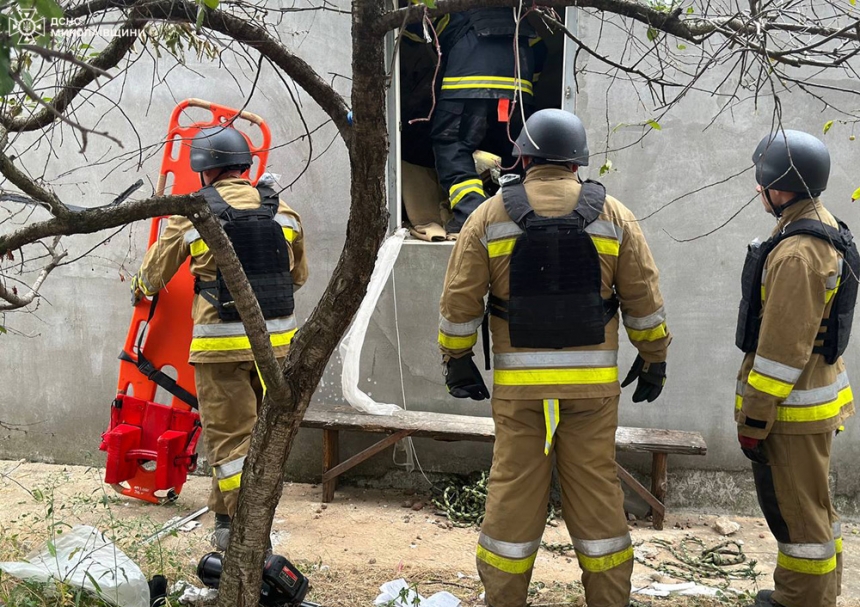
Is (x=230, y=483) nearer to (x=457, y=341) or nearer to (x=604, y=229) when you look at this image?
(x=457, y=341)

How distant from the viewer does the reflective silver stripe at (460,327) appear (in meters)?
3.09

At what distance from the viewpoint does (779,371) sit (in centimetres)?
293

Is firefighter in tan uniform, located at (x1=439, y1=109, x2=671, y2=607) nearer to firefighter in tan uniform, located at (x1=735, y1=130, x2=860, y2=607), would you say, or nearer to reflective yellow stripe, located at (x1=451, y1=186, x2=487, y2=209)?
firefighter in tan uniform, located at (x1=735, y1=130, x2=860, y2=607)

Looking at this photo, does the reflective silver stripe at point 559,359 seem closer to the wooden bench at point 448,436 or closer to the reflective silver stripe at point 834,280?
the reflective silver stripe at point 834,280

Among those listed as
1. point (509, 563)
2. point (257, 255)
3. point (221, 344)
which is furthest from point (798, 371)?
point (221, 344)

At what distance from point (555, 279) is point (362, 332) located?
170 centimetres

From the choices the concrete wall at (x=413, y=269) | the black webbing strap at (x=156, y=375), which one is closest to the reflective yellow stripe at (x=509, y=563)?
the concrete wall at (x=413, y=269)

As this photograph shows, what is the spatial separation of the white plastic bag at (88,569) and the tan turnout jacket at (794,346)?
94.9 inches

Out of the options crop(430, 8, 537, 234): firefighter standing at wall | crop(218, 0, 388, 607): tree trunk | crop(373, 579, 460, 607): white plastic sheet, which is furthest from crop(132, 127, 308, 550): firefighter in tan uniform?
crop(430, 8, 537, 234): firefighter standing at wall

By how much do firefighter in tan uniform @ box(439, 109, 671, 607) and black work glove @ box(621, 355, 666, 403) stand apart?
0.22 m

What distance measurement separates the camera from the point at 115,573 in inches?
110

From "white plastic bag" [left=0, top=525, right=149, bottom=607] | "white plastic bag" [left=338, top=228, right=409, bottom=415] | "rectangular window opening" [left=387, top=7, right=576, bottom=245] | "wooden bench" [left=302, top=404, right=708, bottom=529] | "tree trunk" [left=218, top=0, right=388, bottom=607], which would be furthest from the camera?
"rectangular window opening" [left=387, top=7, right=576, bottom=245]

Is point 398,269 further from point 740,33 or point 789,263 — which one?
point 740,33

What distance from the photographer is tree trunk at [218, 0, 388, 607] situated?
213 cm
